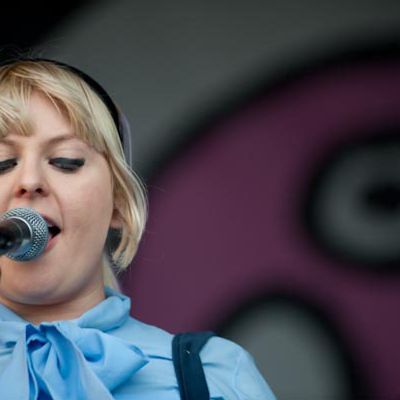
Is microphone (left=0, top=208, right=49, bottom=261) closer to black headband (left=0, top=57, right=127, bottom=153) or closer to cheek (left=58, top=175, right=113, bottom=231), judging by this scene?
cheek (left=58, top=175, right=113, bottom=231)

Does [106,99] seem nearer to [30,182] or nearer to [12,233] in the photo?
[30,182]

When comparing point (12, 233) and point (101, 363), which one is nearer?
point (12, 233)

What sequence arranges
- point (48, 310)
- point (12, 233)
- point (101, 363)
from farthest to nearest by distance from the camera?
point (48, 310) < point (101, 363) < point (12, 233)

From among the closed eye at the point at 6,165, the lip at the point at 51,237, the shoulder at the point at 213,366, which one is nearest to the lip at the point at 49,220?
the lip at the point at 51,237

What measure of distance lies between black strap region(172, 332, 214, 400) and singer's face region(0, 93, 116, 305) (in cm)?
17

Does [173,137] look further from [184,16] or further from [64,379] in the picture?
[64,379]

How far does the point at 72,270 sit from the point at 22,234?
11.4 inches

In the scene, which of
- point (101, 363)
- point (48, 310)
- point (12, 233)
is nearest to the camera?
point (12, 233)

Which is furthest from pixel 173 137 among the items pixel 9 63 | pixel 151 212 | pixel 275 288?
pixel 9 63

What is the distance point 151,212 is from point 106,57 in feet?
1.48

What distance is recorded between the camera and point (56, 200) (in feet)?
4.86

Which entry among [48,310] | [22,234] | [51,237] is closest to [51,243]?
[51,237]

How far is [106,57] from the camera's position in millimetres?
2770

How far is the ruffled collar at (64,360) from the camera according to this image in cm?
139
